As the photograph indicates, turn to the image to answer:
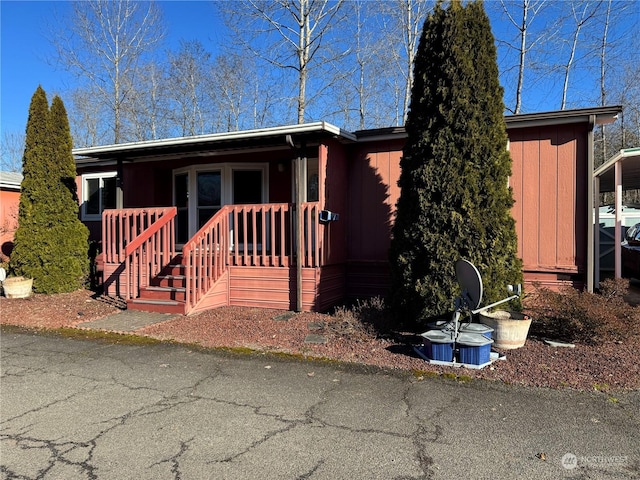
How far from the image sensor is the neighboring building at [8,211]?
1413 cm

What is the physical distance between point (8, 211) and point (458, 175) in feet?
48.4

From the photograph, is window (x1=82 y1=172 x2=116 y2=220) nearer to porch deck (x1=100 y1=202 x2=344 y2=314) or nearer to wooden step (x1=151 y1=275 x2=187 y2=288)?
porch deck (x1=100 y1=202 x2=344 y2=314)

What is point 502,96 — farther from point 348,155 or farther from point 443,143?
point 348,155

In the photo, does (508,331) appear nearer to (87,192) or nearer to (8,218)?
(87,192)

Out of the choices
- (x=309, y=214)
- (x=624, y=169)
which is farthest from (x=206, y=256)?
(x=624, y=169)

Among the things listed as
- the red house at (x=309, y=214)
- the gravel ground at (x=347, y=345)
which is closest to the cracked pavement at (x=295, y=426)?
the gravel ground at (x=347, y=345)

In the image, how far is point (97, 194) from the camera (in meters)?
12.8

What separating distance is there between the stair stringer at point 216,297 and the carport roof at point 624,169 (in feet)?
22.9

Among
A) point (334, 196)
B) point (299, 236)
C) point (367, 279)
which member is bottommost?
point (367, 279)

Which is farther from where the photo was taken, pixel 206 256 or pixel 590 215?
pixel 206 256

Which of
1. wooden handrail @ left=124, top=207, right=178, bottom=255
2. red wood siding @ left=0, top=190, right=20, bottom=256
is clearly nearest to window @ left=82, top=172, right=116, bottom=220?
red wood siding @ left=0, top=190, right=20, bottom=256

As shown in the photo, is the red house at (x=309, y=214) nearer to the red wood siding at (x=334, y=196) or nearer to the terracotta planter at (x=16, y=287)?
the red wood siding at (x=334, y=196)

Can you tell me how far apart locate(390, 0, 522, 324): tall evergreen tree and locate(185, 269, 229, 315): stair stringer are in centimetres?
354

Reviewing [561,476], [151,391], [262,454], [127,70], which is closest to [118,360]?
[151,391]
